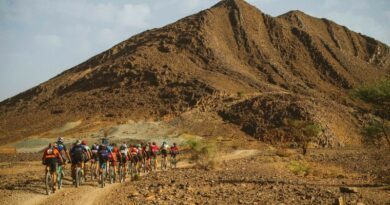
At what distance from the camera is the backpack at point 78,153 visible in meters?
18.9

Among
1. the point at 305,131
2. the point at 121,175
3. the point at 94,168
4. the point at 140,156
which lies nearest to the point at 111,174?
the point at 121,175

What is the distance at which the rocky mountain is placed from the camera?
227ft

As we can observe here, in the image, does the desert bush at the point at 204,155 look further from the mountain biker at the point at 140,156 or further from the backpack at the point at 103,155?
the backpack at the point at 103,155

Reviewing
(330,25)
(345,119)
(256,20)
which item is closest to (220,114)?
(345,119)

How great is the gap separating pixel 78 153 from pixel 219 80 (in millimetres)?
63880

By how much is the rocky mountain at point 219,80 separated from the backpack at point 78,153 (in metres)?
42.9

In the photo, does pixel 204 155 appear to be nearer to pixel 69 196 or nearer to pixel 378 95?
pixel 378 95

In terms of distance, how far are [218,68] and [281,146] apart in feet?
104

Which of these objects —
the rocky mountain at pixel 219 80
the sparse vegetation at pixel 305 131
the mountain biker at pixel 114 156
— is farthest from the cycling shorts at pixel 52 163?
the rocky mountain at pixel 219 80

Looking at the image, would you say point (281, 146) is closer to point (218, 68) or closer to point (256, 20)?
point (218, 68)

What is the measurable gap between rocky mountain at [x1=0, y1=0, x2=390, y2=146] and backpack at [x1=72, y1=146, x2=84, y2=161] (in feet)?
141

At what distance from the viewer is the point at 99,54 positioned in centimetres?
10888

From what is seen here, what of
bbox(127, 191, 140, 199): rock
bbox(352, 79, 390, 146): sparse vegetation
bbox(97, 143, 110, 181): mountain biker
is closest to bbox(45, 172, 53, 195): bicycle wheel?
bbox(97, 143, 110, 181): mountain biker

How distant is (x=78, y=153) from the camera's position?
62.4 feet
